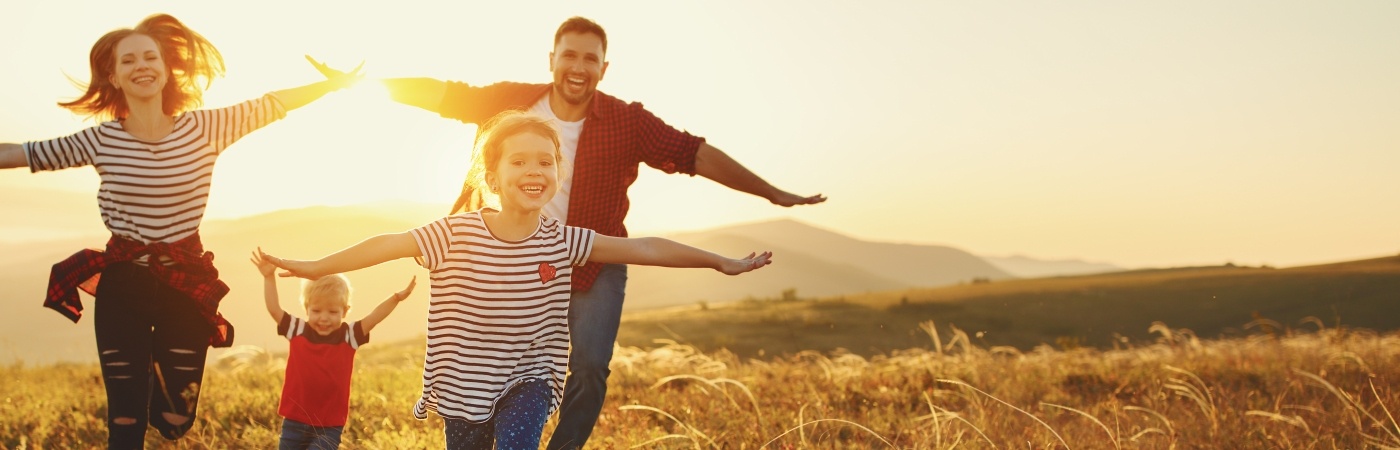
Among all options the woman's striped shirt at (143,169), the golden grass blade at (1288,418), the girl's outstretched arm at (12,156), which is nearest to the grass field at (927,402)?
the golden grass blade at (1288,418)

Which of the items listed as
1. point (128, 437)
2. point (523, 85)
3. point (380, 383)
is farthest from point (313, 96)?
point (380, 383)

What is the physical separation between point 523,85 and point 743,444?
8.23ft

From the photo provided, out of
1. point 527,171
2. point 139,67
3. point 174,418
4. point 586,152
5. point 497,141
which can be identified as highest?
point 139,67

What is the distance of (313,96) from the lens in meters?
5.50

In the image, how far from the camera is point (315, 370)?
546 centimetres

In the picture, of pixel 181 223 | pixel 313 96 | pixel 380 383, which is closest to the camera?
pixel 181 223

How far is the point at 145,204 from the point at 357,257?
5.13ft

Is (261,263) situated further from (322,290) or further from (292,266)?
(322,290)

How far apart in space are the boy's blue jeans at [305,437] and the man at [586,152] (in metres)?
1.20

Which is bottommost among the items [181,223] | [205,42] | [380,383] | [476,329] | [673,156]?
[380,383]

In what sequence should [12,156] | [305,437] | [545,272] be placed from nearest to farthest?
[545,272], [12,156], [305,437]

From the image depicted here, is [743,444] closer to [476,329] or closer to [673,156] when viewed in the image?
[673,156]

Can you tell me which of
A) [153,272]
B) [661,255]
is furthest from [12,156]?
[661,255]

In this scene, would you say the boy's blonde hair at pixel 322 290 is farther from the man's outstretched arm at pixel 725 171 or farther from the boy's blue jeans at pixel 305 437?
the man's outstretched arm at pixel 725 171
